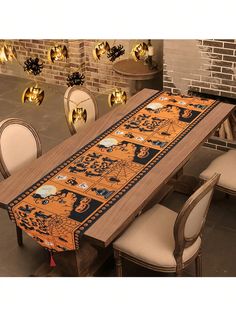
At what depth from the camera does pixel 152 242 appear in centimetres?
297

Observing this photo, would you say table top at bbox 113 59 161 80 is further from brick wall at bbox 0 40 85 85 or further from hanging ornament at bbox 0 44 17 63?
hanging ornament at bbox 0 44 17 63

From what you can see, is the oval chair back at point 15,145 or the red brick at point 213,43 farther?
the red brick at point 213,43

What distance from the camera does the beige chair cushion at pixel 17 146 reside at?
3.42 metres

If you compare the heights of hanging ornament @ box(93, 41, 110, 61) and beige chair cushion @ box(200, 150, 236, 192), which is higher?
hanging ornament @ box(93, 41, 110, 61)

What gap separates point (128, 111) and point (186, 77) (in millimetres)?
1084

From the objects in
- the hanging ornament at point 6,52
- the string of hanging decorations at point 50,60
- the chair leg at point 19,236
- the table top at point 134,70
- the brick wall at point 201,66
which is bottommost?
the chair leg at point 19,236

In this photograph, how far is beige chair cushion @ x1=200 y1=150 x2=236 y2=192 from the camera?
11.6 feet

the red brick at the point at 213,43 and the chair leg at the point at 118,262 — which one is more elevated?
the red brick at the point at 213,43

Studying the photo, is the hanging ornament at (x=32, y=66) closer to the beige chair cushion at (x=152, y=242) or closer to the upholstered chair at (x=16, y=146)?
the upholstered chair at (x=16, y=146)

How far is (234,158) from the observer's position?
3750 mm

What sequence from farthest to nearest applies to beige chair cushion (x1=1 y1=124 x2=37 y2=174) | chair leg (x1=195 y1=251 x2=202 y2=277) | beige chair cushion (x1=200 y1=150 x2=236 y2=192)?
beige chair cushion (x1=200 y1=150 x2=236 y2=192) → beige chair cushion (x1=1 y1=124 x2=37 y2=174) → chair leg (x1=195 y1=251 x2=202 y2=277)

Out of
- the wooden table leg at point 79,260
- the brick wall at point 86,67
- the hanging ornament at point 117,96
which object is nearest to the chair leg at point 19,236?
the wooden table leg at point 79,260

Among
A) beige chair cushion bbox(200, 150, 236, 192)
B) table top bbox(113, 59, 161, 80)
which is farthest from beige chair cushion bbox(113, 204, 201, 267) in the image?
table top bbox(113, 59, 161, 80)

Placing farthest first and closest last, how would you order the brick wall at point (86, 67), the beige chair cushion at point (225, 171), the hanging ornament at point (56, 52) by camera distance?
the brick wall at point (86, 67) → the beige chair cushion at point (225, 171) → the hanging ornament at point (56, 52)
